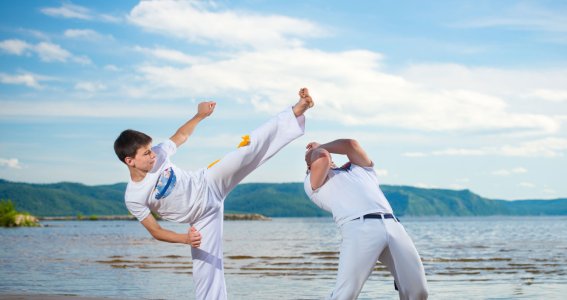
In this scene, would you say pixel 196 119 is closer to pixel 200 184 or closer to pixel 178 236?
pixel 200 184

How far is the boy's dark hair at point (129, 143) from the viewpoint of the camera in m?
5.63

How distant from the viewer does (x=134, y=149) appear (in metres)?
5.64

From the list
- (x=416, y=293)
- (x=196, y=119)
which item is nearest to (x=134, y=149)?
(x=196, y=119)

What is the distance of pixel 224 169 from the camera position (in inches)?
239

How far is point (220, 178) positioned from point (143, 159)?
75 centimetres

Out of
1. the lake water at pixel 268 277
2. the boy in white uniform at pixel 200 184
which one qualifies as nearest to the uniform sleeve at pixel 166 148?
the boy in white uniform at pixel 200 184

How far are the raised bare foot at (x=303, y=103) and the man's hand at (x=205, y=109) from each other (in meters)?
0.95

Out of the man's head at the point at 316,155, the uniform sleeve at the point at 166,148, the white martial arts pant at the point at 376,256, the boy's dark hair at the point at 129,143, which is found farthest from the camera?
the uniform sleeve at the point at 166,148

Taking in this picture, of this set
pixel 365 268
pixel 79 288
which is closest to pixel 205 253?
pixel 365 268

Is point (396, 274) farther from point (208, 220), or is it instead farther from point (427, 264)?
point (427, 264)

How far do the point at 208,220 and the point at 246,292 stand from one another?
777 cm

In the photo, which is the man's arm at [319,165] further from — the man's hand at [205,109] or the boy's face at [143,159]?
the man's hand at [205,109]

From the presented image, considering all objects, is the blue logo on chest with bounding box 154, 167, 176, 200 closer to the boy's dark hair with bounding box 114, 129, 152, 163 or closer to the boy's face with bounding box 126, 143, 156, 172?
the boy's face with bounding box 126, 143, 156, 172

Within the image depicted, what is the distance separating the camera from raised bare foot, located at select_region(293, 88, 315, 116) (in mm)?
5836
